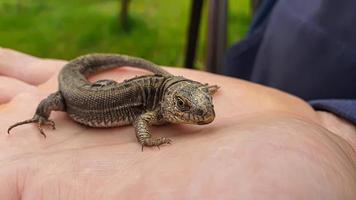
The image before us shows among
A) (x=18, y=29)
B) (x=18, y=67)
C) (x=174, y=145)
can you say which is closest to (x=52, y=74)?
(x=18, y=67)

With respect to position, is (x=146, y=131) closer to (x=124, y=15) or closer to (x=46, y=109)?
(x=46, y=109)

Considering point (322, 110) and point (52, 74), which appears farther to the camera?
point (52, 74)

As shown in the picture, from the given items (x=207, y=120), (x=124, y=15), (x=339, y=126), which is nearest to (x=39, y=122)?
(x=207, y=120)

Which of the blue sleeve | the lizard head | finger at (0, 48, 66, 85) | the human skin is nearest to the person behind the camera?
the human skin

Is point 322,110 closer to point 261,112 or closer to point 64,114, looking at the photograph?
point 261,112

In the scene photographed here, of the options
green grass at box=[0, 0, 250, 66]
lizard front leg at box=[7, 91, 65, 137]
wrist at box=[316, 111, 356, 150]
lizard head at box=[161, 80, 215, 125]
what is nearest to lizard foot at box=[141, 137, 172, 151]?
lizard head at box=[161, 80, 215, 125]

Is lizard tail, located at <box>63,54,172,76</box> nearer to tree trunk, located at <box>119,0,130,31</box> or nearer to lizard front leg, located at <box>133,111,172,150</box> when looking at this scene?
lizard front leg, located at <box>133,111,172,150</box>
